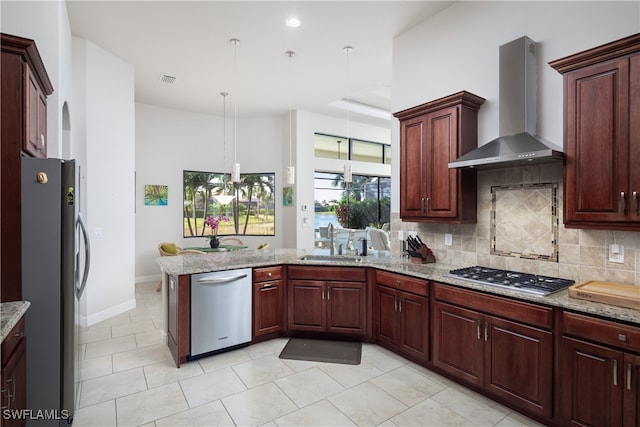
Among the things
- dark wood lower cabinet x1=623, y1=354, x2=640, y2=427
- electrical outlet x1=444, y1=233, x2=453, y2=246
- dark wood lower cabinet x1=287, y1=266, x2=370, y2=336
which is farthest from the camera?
dark wood lower cabinet x1=287, y1=266, x2=370, y2=336

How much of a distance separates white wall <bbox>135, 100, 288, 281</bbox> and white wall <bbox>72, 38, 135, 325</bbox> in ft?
5.74

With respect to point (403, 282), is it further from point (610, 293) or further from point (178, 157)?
point (178, 157)

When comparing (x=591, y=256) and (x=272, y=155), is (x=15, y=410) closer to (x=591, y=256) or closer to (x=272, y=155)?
(x=591, y=256)

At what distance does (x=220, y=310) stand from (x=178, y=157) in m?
4.65

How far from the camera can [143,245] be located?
6.64 metres

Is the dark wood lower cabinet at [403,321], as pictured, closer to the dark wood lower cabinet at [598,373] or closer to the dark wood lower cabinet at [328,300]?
the dark wood lower cabinet at [328,300]

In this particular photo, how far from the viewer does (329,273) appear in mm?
3613

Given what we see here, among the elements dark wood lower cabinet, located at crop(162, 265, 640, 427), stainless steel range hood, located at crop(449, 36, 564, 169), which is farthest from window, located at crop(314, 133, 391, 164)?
stainless steel range hood, located at crop(449, 36, 564, 169)

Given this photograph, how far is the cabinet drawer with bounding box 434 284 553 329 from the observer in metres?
2.20

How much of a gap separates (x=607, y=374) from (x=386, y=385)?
4.82 ft

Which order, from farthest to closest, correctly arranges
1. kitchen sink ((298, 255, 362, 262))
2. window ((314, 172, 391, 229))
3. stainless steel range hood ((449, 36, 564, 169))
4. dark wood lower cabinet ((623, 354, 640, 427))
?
window ((314, 172, 391, 229)), kitchen sink ((298, 255, 362, 262)), stainless steel range hood ((449, 36, 564, 169)), dark wood lower cabinet ((623, 354, 640, 427))

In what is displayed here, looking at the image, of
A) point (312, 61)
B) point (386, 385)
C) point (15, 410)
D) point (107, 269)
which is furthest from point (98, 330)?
point (312, 61)

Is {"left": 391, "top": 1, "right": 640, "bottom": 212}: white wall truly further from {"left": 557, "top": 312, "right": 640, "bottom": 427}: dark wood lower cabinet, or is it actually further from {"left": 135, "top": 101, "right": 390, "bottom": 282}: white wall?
{"left": 135, "top": 101, "right": 390, "bottom": 282}: white wall

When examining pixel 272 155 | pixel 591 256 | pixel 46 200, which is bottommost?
pixel 591 256
